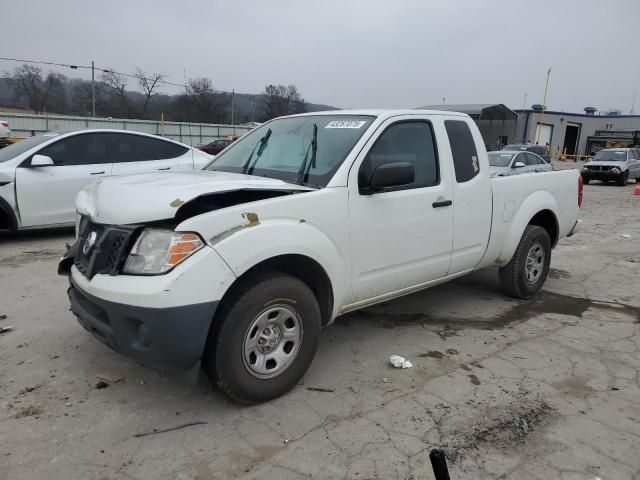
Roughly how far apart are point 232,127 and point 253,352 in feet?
143

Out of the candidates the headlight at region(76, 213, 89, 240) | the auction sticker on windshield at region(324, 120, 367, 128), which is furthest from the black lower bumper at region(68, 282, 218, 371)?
the auction sticker on windshield at region(324, 120, 367, 128)

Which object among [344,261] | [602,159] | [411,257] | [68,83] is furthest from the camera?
[68,83]

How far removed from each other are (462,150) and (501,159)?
13.4m

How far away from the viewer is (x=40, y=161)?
22.5 feet

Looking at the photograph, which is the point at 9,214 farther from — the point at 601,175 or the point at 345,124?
the point at 601,175

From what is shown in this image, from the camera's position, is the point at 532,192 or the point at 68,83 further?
the point at 68,83

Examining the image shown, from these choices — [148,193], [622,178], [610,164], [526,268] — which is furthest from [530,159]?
[148,193]

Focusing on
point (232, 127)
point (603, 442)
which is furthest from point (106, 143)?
point (232, 127)

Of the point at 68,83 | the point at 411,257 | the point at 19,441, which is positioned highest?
the point at 68,83

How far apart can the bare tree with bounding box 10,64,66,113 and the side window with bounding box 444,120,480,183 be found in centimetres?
3533

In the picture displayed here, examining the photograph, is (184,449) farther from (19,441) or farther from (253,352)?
(19,441)

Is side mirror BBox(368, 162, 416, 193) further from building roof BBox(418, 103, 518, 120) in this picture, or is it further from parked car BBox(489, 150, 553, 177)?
building roof BBox(418, 103, 518, 120)

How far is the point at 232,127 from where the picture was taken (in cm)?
4453

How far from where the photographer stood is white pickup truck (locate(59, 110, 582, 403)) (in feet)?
8.77
